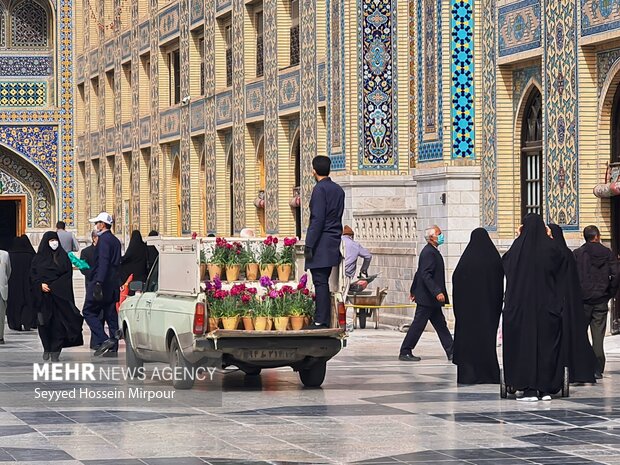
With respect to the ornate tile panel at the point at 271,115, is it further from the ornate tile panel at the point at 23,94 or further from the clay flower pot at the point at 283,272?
the ornate tile panel at the point at 23,94

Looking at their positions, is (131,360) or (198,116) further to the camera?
(198,116)

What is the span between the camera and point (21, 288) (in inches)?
1043

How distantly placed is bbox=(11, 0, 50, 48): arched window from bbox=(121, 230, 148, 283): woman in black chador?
28.3 metres

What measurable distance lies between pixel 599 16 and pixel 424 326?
15.2 feet

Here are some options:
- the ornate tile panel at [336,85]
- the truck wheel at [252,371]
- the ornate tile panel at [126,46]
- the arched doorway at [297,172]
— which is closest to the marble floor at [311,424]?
the truck wheel at [252,371]

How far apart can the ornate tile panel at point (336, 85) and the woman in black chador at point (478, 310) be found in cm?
1231

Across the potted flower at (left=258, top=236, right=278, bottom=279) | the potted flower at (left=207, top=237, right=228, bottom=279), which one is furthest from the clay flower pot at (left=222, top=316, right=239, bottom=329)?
the potted flower at (left=258, top=236, right=278, bottom=279)

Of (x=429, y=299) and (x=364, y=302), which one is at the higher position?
(x=429, y=299)

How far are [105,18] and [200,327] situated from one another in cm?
3547

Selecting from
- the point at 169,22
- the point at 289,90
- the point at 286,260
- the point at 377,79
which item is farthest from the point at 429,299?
the point at 169,22

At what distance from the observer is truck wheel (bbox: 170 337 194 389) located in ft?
49.0

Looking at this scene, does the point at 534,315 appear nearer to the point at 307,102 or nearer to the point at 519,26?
the point at 519,26

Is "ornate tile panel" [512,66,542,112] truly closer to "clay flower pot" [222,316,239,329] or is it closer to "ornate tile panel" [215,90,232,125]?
"clay flower pot" [222,316,239,329]

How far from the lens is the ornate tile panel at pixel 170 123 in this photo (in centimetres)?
4084
